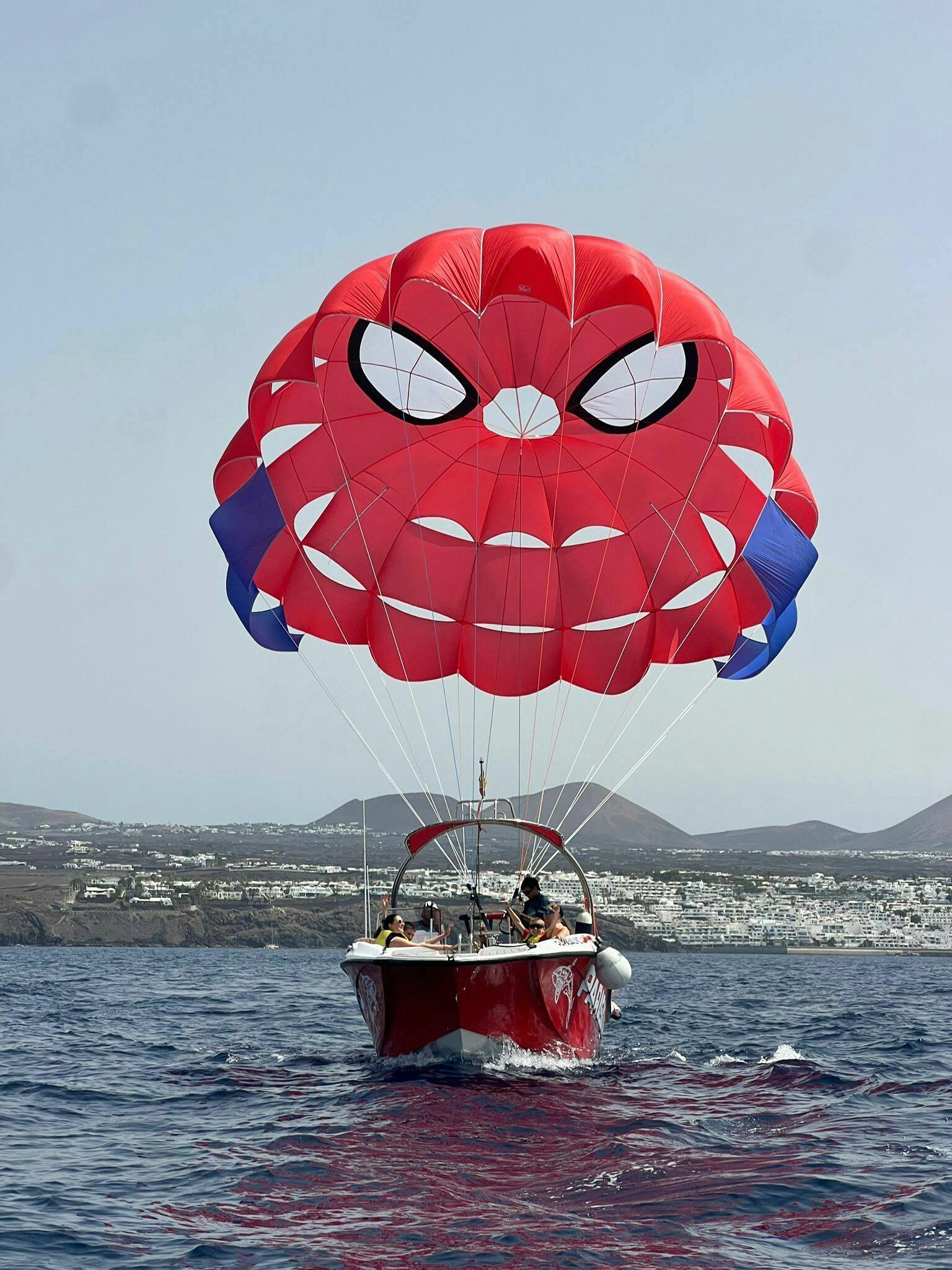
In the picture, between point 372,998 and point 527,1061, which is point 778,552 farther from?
point 372,998

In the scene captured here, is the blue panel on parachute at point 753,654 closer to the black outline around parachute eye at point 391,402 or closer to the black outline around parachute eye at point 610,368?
the black outline around parachute eye at point 610,368

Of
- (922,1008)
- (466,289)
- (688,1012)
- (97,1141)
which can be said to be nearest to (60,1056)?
(97,1141)

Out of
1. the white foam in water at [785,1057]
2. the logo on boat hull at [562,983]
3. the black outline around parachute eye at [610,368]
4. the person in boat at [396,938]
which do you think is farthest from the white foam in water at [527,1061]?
the black outline around parachute eye at [610,368]

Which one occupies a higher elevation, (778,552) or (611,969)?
(778,552)

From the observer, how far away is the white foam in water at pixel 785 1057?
15.4 m

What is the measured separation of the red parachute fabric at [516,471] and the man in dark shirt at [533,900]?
12.8 feet

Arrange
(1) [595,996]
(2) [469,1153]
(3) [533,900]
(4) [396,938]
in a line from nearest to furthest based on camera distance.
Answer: (2) [469,1153], (4) [396,938], (1) [595,996], (3) [533,900]

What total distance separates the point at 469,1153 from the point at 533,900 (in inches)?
195

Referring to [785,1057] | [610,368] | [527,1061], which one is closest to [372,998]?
[527,1061]

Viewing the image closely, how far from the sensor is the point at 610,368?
603 inches

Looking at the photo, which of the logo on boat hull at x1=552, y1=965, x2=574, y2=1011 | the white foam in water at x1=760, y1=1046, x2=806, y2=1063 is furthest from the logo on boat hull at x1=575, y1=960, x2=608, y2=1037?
the white foam in water at x1=760, y1=1046, x2=806, y2=1063

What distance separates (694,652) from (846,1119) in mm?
7311

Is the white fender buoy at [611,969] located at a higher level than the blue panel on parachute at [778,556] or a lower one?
lower

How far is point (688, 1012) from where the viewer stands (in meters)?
24.3
